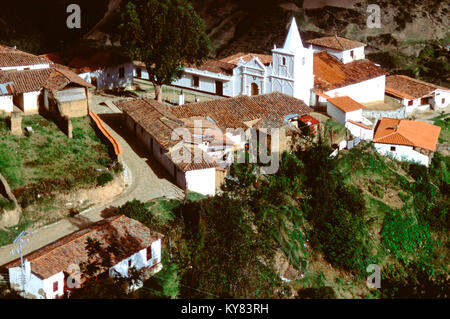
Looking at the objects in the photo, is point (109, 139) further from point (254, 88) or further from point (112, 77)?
point (254, 88)

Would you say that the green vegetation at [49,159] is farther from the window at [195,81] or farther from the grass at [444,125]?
the grass at [444,125]

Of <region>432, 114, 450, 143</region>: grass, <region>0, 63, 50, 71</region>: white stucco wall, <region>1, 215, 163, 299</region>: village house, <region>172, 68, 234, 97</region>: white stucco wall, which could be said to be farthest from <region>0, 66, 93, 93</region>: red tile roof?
<region>432, 114, 450, 143</region>: grass

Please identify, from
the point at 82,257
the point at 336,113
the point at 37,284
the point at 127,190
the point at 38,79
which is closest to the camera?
the point at 37,284

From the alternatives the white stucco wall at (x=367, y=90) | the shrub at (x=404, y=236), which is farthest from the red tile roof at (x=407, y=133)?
the shrub at (x=404, y=236)

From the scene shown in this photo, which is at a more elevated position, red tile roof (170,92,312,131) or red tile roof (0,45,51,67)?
red tile roof (0,45,51,67)

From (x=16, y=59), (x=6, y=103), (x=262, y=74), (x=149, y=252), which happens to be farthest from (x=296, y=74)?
(x=149, y=252)

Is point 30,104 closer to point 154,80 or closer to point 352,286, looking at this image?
point 154,80

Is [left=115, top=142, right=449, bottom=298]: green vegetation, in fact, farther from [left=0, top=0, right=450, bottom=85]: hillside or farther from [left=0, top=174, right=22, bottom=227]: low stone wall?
[left=0, top=0, right=450, bottom=85]: hillside
